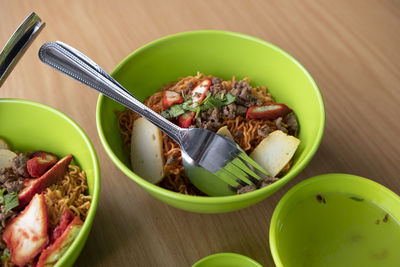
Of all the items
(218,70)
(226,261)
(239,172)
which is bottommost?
(226,261)

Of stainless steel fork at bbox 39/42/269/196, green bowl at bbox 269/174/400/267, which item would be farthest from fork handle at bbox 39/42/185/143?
green bowl at bbox 269/174/400/267

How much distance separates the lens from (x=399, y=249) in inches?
30.4

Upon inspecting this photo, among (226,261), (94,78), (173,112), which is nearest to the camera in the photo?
(226,261)

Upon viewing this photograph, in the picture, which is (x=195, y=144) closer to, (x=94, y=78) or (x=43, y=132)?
(x=94, y=78)

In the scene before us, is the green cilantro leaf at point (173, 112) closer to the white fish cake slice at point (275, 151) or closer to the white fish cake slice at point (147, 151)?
the white fish cake slice at point (147, 151)

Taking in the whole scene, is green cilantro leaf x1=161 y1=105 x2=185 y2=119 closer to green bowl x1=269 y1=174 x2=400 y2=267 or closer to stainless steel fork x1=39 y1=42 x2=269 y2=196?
stainless steel fork x1=39 y1=42 x2=269 y2=196

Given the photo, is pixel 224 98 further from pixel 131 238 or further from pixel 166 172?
pixel 131 238

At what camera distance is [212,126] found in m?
0.98

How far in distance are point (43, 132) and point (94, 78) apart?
0.23 metres

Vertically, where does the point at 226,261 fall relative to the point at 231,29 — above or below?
below

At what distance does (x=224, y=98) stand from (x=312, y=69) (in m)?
0.40

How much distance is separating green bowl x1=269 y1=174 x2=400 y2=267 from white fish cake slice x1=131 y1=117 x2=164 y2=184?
316 mm

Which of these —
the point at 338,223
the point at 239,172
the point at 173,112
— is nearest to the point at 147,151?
the point at 173,112

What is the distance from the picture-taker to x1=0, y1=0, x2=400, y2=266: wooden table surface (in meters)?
0.92
